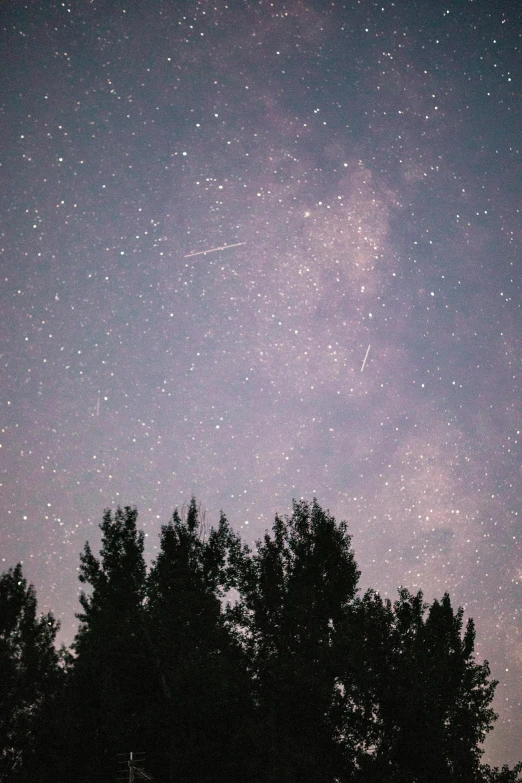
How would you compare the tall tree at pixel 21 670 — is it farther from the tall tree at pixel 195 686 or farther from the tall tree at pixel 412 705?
the tall tree at pixel 412 705

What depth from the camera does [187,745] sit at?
50.4 feet

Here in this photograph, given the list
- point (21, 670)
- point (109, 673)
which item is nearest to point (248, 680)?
point (109, 673)

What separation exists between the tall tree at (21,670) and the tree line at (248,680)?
0.23 ft

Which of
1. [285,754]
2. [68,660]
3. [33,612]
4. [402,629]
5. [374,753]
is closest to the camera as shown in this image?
[285,754]

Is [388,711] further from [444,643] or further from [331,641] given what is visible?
[444,643]

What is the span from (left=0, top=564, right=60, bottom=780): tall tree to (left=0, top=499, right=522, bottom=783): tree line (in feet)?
0.23

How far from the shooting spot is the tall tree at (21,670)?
18.1 metres

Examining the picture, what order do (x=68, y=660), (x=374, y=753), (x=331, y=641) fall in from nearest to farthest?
1. (x=374, y=753)
2. (x=331, y=641)
3. (x=68, y=660)

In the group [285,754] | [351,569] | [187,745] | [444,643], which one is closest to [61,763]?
[187,745]

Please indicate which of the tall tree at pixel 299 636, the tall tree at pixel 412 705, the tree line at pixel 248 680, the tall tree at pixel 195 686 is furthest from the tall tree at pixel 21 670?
the tall tree at pixel 412 705

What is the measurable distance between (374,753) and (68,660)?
1263cm

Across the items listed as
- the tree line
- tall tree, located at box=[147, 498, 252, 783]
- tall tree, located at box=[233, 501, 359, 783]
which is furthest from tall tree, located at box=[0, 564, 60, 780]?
tall tree, located at box=[233, 501, 359, 783]

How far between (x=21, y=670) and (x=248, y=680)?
10533mm

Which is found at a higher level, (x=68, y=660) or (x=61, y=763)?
(x=68, y=660)
